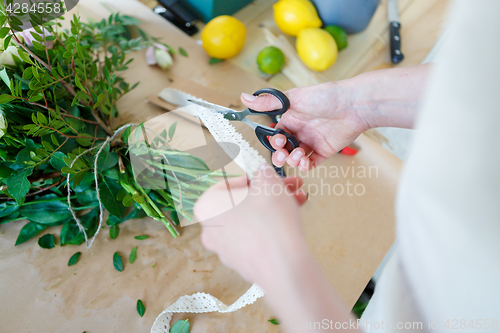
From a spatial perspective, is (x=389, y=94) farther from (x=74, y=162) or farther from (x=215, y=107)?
(x=74, y=162)

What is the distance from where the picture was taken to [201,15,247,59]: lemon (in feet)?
2.32

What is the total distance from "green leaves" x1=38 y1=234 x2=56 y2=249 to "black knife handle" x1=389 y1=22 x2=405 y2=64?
0.90 meters

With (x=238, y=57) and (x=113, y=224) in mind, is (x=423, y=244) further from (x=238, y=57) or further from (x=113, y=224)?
(x=238, y=57)

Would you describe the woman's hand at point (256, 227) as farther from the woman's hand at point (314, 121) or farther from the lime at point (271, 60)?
the lime at point (271, 60)

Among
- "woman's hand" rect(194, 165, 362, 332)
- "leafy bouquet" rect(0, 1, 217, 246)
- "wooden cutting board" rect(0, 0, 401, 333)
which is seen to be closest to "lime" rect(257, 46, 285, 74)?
"wooden cutting board" rect(0, 0, 401, 333)

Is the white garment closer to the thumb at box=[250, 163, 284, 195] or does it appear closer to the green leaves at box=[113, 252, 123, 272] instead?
the thumb at box=[250, 163, 284, 195]

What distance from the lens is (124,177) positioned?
50 cm

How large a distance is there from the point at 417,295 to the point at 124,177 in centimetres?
44

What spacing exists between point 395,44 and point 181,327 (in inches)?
33.9

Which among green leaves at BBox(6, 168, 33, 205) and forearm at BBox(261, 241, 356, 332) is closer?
forearm at BBox(261, 241, 356, 332)

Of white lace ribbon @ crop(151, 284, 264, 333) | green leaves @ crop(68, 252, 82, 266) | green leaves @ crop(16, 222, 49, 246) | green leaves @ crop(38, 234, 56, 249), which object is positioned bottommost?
white lace ribbon @ crop(151, 284, 264, 333)

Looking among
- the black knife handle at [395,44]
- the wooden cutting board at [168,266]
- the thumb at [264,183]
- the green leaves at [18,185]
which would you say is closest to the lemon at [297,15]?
the black knife handle at [395,44]

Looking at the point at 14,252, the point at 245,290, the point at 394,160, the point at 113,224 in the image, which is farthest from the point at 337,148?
the point at 14,252

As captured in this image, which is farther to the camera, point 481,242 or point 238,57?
point 238,57
